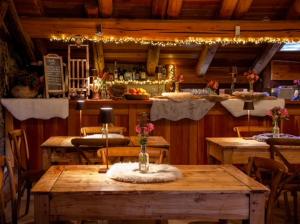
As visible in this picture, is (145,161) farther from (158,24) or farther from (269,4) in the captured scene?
(269,4)

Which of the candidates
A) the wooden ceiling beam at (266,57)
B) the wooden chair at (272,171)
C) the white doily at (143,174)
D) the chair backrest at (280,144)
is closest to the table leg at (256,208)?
the wooden chair at (272,171)

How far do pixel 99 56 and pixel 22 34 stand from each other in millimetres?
1930

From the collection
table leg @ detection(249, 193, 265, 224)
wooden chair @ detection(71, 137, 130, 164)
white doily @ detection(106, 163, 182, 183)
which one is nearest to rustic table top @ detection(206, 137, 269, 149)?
wooden chair @ detection(71, 137, 130, 164)

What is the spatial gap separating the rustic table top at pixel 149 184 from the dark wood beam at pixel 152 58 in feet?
18.6

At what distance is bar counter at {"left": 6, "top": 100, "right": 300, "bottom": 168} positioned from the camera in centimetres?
621

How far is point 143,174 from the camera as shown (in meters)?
2.58

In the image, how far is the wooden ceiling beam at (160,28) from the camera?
22.5 feet

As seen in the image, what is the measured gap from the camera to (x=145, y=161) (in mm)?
2713

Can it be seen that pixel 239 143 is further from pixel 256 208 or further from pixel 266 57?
pixel 266 57

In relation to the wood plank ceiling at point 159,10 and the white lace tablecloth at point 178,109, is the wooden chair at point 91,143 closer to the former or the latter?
the white lace tablecloth at point 178,109

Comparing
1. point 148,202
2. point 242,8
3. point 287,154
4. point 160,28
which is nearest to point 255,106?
point 242,8

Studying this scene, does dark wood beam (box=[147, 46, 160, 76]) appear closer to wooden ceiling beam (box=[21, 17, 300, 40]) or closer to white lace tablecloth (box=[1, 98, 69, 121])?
wooden ceiling beam (box=[21, 17, 300, 40])

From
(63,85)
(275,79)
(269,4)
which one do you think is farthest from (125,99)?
(275,79)

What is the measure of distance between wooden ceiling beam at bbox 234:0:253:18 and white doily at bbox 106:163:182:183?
4555mm
